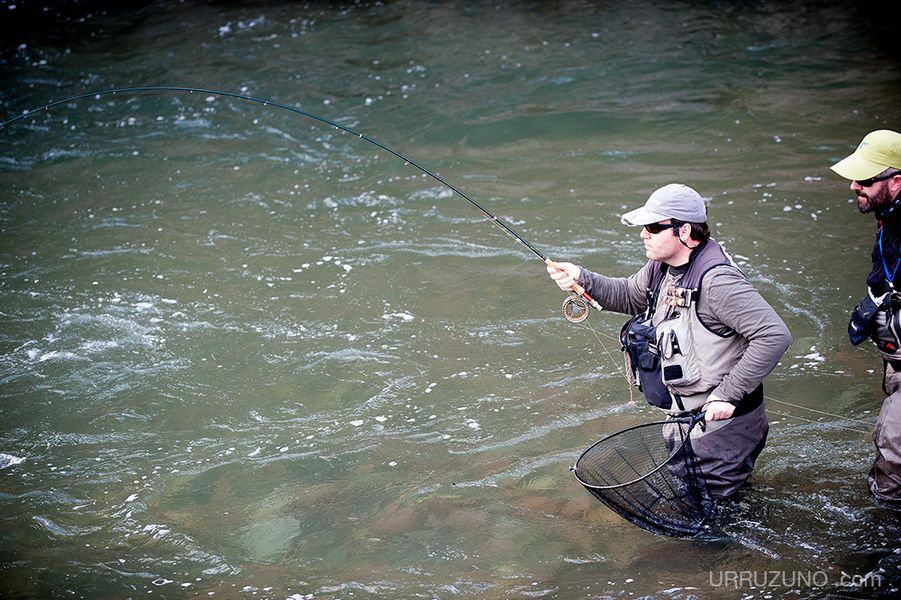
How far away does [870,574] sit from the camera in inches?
152

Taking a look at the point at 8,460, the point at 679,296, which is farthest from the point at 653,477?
the point at 8,460

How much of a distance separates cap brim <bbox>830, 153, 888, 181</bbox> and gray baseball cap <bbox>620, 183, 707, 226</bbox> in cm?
57

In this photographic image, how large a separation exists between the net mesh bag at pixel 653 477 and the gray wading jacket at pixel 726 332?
18 centimetres

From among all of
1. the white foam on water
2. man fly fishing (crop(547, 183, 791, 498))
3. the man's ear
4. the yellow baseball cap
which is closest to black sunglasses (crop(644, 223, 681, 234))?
man fly fishing (crop(547, 183, 791, 498))

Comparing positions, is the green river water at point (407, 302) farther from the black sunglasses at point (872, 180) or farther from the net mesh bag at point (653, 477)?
the black sunglasses at point (872, 180)

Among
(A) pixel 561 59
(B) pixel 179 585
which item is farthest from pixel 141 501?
(A) pixel 561 59

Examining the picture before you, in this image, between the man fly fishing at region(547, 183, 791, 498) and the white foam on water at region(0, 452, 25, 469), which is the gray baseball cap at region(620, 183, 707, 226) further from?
the white foam on water at region(0, 452, 25, 469)

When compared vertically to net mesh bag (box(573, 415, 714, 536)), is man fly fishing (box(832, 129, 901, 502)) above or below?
above

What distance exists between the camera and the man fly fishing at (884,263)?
3.66m

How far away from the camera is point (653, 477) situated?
3678 mm

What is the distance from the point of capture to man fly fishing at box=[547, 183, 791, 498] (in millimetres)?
3549

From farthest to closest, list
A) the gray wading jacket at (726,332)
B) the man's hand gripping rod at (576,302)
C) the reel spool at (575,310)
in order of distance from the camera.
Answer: the reel spool at (575,310)
the man's hand gripping rod at (576,302)
the gray wading jacket at (726,332)

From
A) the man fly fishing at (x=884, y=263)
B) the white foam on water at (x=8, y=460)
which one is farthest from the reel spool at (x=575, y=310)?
the white foam on water at (x=8, y=460)

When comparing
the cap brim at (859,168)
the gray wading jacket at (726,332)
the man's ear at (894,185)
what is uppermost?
the cap brim at (859,168)
